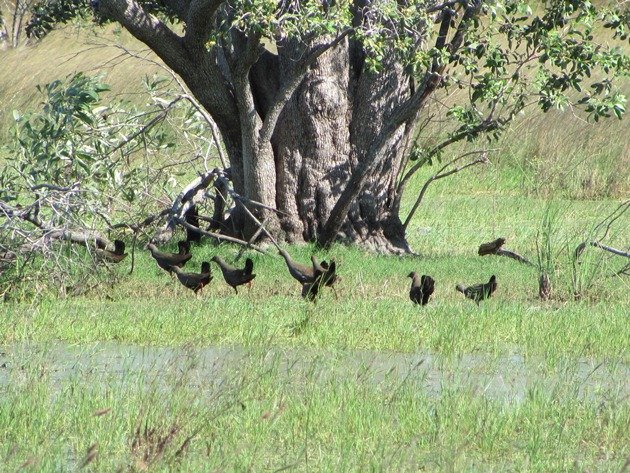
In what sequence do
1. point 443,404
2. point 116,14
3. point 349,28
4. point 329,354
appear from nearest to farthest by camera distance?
point 443,404
point 329,354
point 349,28
point 116,14

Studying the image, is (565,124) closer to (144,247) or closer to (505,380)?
(144,247)

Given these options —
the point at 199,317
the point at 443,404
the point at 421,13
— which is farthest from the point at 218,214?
the point at 443,404

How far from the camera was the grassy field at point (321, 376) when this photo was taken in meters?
5.09

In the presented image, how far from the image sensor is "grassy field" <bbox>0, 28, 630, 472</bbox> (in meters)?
5.09

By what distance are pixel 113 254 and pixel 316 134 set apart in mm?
2711

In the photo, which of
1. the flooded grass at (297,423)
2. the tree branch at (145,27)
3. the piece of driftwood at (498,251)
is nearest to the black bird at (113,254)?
the tree branch at (145,27)

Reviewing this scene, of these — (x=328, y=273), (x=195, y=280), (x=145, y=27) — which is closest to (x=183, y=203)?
(x=145, y=27)

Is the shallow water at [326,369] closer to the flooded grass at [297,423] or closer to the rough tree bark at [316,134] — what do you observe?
the flooded grass at [297,423]

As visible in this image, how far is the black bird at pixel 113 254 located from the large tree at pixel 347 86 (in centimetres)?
146

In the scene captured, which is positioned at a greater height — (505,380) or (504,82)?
(504,82)

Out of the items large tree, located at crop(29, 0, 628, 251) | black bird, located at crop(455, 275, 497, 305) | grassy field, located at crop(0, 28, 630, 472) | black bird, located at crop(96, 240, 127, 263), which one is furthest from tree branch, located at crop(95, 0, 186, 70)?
black bird, located at crop(455, 275, 497, 305)

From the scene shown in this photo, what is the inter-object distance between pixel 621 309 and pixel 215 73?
462 cm

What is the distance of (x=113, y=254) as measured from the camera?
10922 mm

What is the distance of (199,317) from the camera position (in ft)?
27.9
